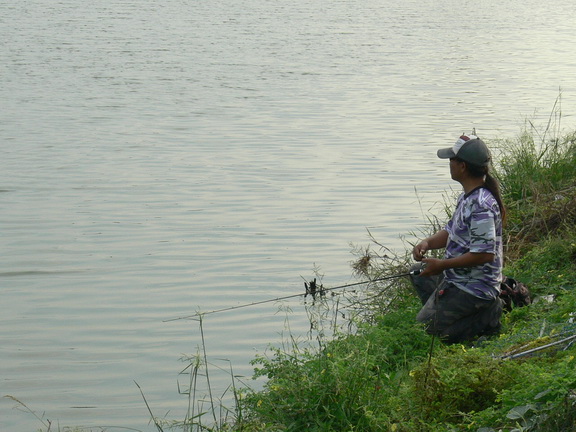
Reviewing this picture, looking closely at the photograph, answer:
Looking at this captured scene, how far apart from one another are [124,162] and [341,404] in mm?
8258

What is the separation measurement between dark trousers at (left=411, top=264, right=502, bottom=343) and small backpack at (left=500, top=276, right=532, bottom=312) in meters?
0.31

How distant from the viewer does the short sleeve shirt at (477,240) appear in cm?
550

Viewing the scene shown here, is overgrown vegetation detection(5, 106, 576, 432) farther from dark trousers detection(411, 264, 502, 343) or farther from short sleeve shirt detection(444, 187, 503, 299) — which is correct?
short sleeve shirt detection(444, 187, 503, 299)

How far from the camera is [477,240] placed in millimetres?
5504

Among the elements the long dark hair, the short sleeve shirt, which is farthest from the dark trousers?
the long dark hair

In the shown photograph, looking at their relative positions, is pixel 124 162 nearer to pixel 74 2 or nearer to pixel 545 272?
pixel 545 272

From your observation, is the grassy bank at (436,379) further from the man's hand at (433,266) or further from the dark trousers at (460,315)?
the man's hand at (433,266)

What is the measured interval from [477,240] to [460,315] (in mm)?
482

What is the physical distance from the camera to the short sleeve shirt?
5.50m

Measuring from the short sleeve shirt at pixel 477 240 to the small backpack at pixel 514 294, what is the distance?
0.35m

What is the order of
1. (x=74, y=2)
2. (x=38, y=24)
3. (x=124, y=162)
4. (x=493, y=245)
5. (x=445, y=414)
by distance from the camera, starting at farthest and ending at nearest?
(x=74, y=2), (x=38, y=24), (x=124, y=162), (x=493, y=245), (x=445, y=414)

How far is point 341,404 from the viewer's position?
4.41m

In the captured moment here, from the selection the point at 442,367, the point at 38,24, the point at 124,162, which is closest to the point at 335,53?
the point at 38,24

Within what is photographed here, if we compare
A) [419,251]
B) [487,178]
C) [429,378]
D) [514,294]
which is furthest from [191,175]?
[429,378]
